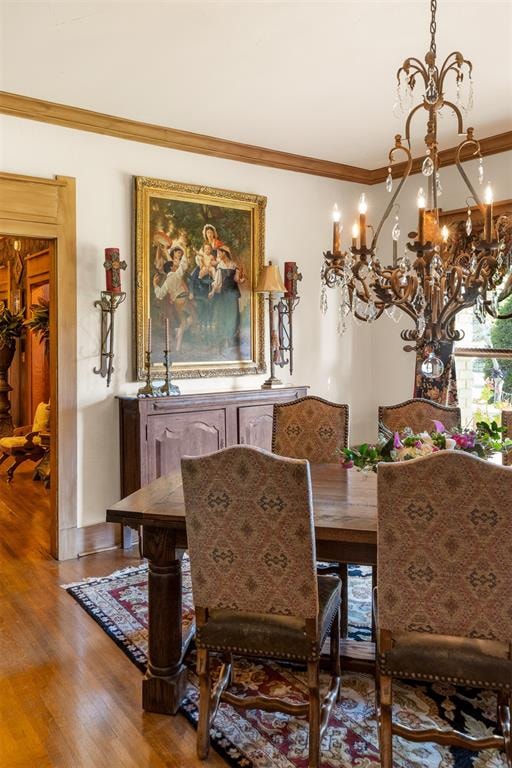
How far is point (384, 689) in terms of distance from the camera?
191cm

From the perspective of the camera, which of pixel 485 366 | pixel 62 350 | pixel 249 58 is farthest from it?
pixel 485 366

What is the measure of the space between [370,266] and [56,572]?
2.82 metres

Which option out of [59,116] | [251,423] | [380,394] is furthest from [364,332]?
[59,116]

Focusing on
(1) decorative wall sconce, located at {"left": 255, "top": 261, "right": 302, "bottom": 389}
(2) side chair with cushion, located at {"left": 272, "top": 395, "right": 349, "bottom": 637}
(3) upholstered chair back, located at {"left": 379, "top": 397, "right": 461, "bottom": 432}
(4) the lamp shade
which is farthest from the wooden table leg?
(4) the lamp shade

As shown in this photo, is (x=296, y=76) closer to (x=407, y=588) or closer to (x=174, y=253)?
(x=174, y=253)

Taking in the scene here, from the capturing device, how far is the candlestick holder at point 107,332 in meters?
4.21

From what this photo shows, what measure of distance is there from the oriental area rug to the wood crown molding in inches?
123

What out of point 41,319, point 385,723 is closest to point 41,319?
point 41,319

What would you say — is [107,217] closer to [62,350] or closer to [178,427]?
[62,350]

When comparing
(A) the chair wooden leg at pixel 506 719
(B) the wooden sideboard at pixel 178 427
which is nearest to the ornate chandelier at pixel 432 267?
(A) the chair wooden leg at pixel 506 719

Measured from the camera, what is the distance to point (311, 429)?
143 inches

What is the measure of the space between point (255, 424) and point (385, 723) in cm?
291

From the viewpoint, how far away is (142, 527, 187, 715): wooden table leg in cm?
235

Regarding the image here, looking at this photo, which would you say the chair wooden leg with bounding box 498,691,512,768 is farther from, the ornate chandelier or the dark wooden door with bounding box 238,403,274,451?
the dark wooden door with bounding box 238,403,274,451
